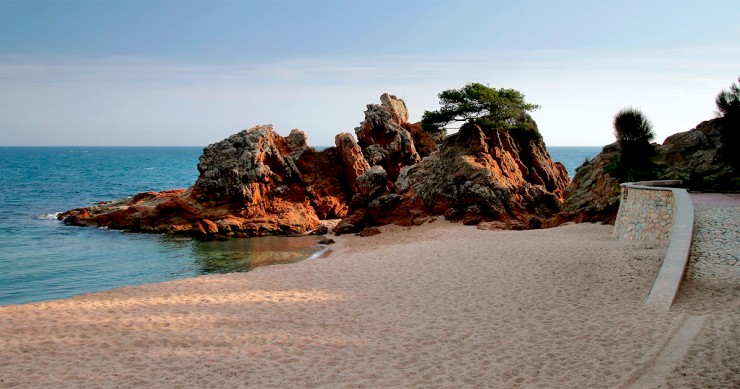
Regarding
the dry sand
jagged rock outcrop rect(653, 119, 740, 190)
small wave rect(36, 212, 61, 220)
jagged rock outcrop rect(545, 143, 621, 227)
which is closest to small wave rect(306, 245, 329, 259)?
the dry sand

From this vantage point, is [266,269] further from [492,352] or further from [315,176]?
[315,176]

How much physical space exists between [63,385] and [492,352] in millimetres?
7996

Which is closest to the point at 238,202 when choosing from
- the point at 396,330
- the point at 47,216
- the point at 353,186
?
the point at 353,186

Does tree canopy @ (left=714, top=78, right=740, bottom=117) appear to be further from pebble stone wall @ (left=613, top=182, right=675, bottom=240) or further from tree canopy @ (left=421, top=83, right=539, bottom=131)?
tree canopy @ (left=421, top=83, right=539, bottom=131)

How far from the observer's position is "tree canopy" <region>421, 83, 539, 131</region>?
113 ft

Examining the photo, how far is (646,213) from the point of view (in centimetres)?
1895

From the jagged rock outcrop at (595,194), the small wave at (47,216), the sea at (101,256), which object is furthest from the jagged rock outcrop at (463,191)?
the small wave at (47,216)

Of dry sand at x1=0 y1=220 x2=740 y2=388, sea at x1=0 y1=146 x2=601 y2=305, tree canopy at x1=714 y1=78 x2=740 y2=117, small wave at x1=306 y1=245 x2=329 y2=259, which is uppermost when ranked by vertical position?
tree canopy at x1=714 y1=78 x2=740 y2=117

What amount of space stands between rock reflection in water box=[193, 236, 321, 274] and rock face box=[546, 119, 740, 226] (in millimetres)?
13474

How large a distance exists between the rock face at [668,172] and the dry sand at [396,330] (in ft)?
25.4

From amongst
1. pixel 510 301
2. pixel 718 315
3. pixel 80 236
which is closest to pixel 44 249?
pixel 80 236

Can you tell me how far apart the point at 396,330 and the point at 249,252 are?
17061 mm

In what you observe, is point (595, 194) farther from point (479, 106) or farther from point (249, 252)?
point (249, 252)

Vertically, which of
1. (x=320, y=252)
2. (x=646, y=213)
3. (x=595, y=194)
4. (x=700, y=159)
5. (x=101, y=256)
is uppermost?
(x=700, y=159)
